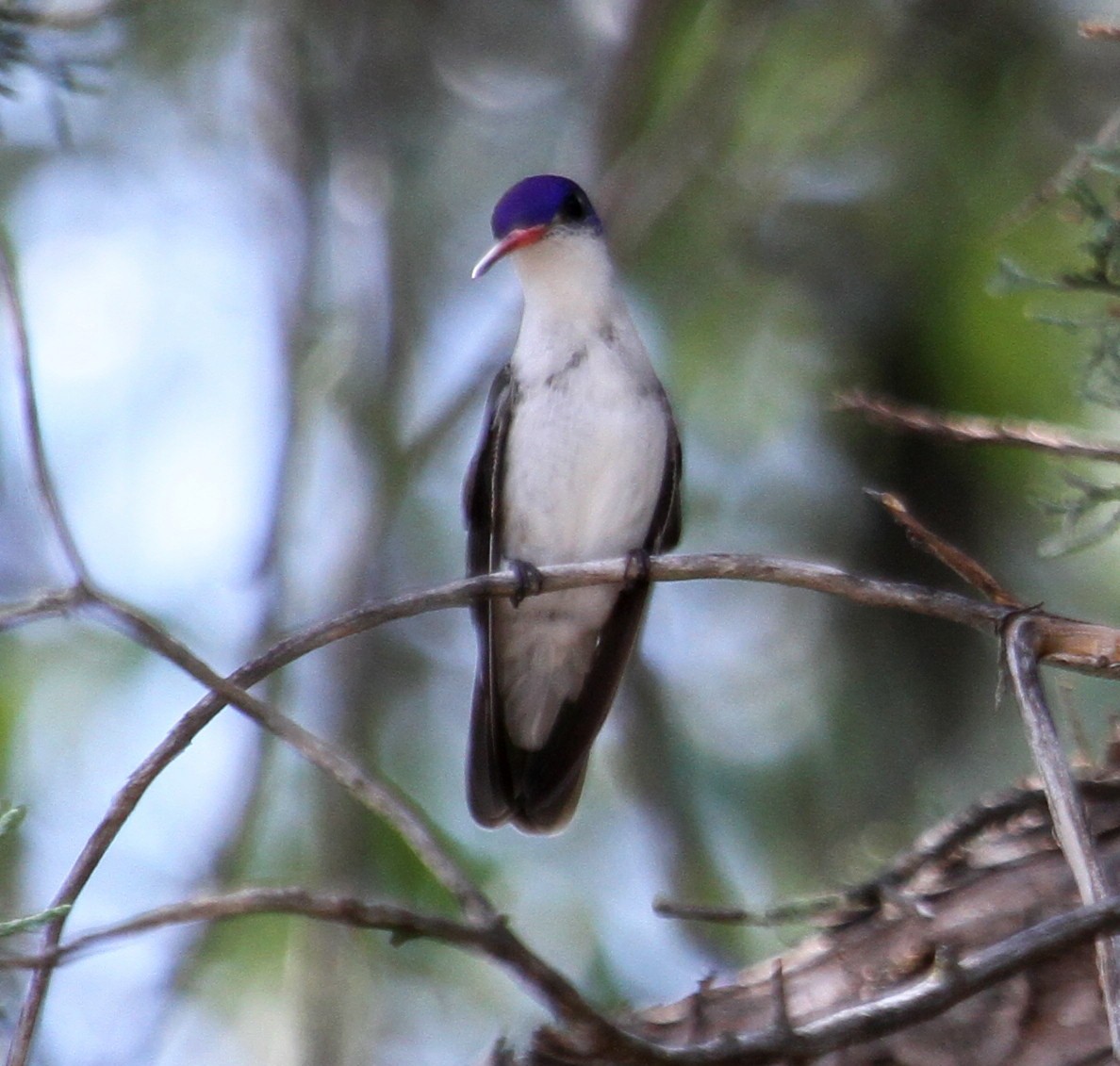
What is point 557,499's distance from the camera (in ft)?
15.6

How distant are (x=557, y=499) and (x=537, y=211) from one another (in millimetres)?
927

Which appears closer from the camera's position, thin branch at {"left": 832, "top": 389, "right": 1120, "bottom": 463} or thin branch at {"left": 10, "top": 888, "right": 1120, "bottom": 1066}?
thin branch at {"left": 10, "top": 888, "right": 1120, "bottom": 1066}

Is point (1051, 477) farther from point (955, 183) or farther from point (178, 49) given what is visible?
point (178, 49)

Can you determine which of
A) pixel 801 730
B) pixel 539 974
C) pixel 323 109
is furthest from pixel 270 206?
pixel 539 974

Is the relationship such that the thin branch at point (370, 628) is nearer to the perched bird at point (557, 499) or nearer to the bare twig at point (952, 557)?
the bare twig at point (952, 557)

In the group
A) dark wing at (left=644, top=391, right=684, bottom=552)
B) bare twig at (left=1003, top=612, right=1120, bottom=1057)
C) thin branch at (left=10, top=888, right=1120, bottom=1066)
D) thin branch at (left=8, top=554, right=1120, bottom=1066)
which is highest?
thin branch at (left=10, top=888, right=1120, bottom=1066)

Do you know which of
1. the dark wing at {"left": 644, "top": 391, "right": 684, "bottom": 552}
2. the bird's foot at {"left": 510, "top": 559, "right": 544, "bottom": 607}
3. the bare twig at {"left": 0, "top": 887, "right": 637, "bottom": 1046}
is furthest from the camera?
the dark wing at {"left": 644, "top": 391, "right": 684, "bottom": 552}

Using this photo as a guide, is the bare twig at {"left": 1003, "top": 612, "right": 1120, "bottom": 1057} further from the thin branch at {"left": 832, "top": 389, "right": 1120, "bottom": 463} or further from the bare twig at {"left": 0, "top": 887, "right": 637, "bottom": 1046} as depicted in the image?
the bare twig at {"left": 0, "top": 887, "right": 637, "bottom": 1046}

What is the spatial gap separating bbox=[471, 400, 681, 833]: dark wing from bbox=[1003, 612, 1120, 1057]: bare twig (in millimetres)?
2222

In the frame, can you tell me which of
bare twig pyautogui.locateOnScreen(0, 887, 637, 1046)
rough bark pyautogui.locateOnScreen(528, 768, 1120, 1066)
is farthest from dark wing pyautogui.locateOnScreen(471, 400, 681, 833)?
bare twig pyautogui.locateOnScreen(0, 887, 637, 1046)

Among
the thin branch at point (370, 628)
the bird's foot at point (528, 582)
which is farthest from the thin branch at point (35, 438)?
the bird's foot at point (528, 582)

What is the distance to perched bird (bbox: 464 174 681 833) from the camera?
4648 millimetres

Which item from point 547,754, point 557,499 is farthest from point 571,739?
point 557,499

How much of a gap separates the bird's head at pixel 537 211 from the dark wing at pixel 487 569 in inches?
16.6
